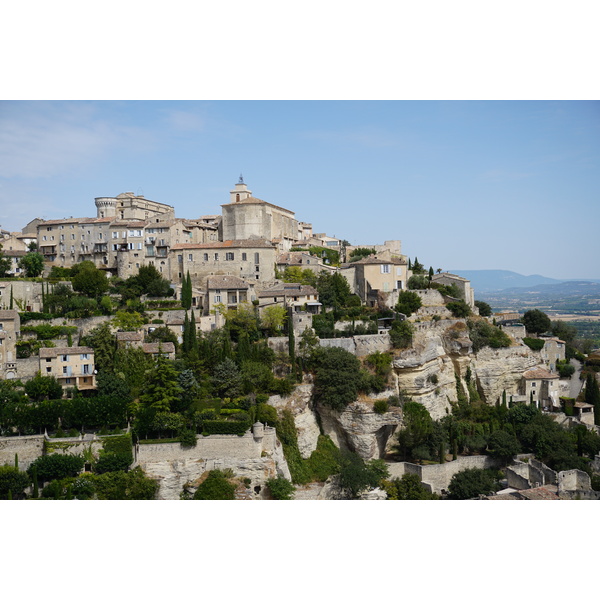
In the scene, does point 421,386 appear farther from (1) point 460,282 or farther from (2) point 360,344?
(1) point 460,282

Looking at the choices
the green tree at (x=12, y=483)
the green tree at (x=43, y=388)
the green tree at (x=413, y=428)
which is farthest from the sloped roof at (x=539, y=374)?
the green tree at (x=12, y=483)

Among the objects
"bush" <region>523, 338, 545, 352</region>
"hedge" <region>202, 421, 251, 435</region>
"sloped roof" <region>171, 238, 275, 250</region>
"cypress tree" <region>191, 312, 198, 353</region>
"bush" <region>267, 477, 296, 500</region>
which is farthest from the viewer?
"sloped roof" <region>171, 238, 275, 250</region>

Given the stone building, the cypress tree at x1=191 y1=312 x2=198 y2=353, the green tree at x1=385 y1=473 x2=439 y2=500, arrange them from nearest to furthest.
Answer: the green tree at x1=385 y1=473 x2=439 y2=500 < the cypress tree at x1=191 y1=312 x2=198 y2=353 < the stone building

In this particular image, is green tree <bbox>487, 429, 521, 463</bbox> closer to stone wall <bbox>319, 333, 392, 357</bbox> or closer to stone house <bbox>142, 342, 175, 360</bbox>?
stone wall <bbox>319, 333, 392, 357</bbox>

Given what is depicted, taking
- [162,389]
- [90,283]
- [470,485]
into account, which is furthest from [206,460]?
[90,283]

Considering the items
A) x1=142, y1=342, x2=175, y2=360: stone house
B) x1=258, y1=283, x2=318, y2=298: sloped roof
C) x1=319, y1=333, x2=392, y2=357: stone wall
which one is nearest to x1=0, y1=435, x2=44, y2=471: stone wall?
x1=142, y1=342, x2=175, y2=360: stone house

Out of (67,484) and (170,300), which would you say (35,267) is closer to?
(170,300)
